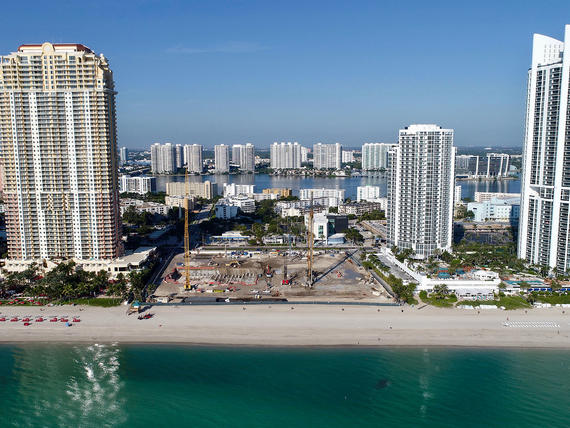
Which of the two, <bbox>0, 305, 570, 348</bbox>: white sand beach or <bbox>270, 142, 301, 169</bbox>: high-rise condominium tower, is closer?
<bbox>0, 305, 570, 348</bbox>: white sand beach

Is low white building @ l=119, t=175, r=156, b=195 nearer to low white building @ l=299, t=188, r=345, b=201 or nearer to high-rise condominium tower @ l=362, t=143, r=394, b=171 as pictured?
low white building @ l=299, t=188, r=345, b=201

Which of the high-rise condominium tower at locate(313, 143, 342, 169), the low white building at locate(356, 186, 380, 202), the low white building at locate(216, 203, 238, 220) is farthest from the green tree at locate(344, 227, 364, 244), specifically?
the high-rise condominium tower at locate(313, 143, 342, 169)

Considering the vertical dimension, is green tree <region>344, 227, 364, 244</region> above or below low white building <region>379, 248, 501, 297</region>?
above

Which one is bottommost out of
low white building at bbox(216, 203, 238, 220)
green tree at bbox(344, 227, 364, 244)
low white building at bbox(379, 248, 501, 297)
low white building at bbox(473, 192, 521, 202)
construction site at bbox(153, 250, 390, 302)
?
construction site at bbox(153, 250, 390, 302)

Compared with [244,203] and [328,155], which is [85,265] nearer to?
[244,203]

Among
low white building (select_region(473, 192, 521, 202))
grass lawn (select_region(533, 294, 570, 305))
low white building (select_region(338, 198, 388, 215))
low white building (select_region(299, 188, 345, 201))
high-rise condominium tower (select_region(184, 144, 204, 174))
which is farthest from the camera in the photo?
high-rise condominium tower (select_region(184, 144, 204, 174))

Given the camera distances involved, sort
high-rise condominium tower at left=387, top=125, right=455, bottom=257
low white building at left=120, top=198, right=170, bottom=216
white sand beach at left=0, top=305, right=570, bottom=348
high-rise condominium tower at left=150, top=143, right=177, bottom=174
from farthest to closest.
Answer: high-rise condominium tower at left=150, top=143, right=177, bottom=174 → low white building at left=120, top=198, right=170, bottom=216 → high-rise condominium tower at left=387, top=125, right=455, bottom=257 → white sand beach at left=0, top=305, right=570, bottom=348

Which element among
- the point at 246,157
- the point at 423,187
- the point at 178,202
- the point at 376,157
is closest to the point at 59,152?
the point at 423,187
